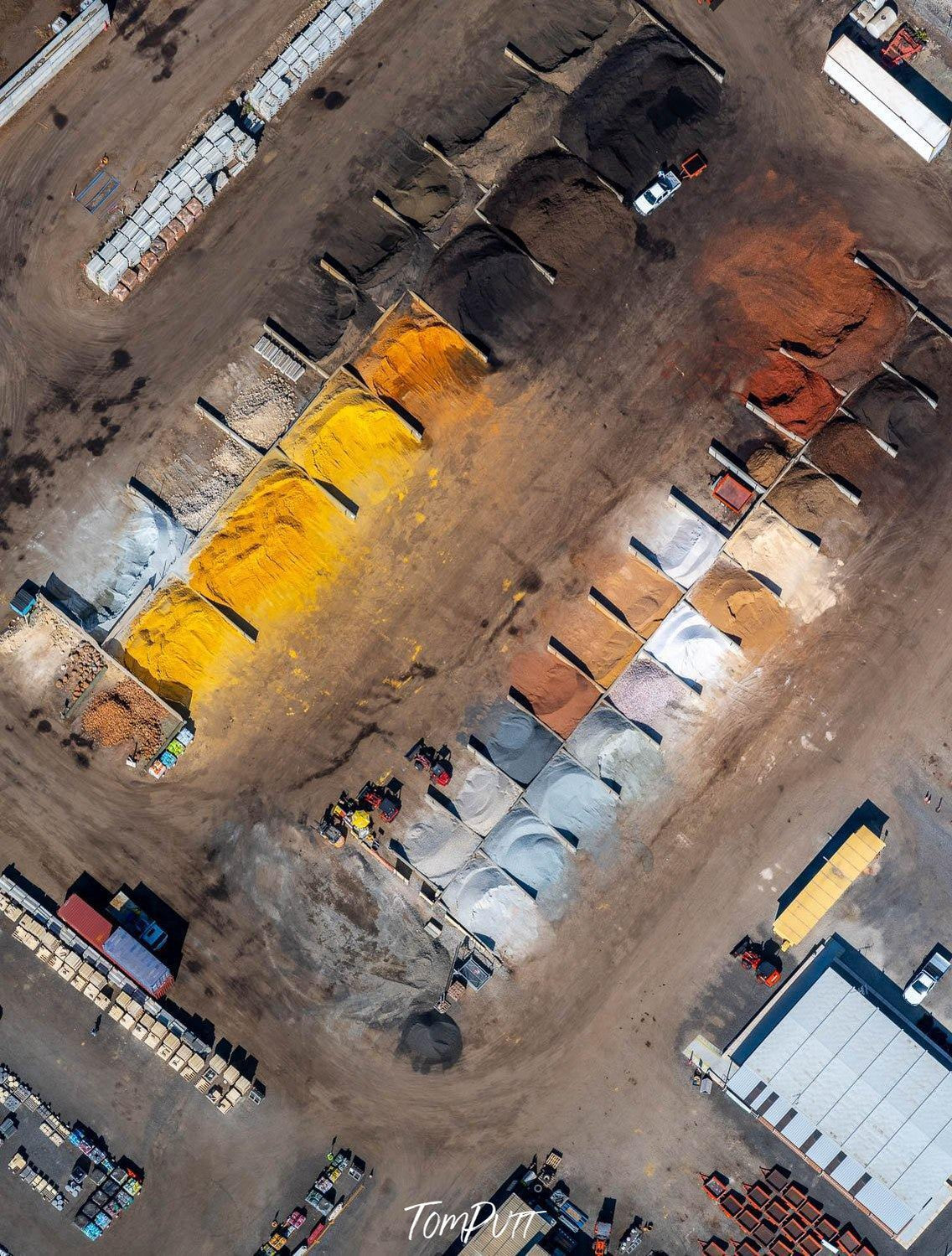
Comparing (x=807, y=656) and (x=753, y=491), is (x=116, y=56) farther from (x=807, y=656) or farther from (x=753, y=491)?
(x=807, y=656)

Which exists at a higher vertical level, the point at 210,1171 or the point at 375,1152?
the point at 375,1152

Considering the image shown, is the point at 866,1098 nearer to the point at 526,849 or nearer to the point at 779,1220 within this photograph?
the point at 779,1220

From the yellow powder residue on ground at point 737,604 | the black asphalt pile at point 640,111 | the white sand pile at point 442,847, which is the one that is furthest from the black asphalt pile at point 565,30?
the white sand pile at point 442,847

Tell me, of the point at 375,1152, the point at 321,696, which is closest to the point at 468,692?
the point at 321,696

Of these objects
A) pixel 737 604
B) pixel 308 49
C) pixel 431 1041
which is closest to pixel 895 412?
pixel 737 604

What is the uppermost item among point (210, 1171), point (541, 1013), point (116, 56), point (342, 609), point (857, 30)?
point (857, 30)

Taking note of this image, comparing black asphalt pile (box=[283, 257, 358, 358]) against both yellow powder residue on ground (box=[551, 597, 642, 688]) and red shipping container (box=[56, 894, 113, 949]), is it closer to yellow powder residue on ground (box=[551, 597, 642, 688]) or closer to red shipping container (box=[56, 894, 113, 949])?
yellow powder residue on ground (box=[551, 597, 642, 688])
